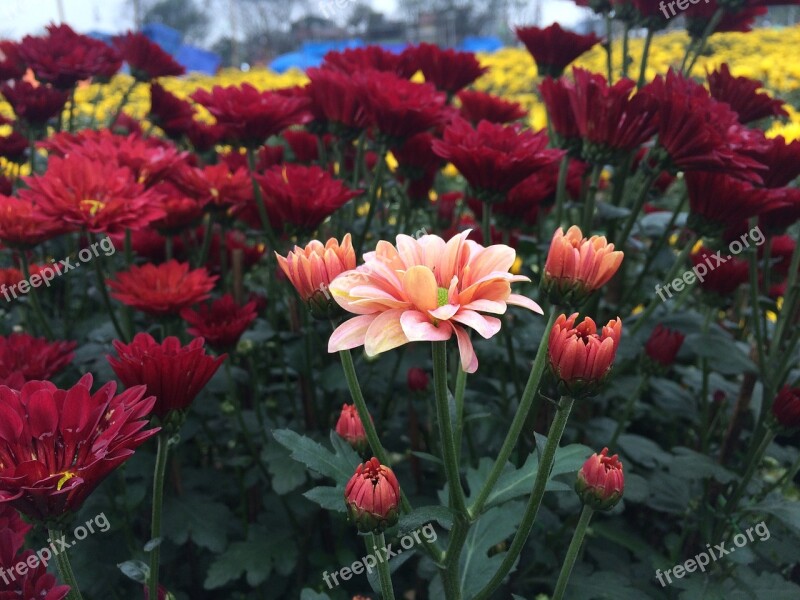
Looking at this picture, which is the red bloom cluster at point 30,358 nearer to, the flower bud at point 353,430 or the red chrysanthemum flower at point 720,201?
the flower bud at point 353,430

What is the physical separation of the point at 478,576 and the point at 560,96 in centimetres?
103

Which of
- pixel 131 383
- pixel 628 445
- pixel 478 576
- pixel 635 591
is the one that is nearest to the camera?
pixel 131 383

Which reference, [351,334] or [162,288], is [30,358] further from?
[351,334]

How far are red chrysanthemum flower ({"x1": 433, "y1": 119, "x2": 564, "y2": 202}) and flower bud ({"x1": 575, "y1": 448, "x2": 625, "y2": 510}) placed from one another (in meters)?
0.58

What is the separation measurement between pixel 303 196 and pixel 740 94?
1.10 meters

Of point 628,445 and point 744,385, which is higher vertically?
point 744,385

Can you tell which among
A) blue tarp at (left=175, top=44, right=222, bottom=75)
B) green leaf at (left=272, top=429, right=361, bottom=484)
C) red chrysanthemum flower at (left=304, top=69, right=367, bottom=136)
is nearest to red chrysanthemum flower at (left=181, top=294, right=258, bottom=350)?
green leaf at (left=272, top=429, right=361, bottom=484)

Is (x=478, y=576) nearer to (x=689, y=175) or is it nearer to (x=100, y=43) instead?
(x=689, y=175)

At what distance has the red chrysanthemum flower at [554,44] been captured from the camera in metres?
1.82

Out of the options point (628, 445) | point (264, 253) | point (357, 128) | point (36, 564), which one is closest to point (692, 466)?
point (628, 445)

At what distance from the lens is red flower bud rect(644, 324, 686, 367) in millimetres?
1511

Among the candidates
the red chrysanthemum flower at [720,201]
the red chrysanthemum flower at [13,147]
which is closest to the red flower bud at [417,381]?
the red chrysanthemum flower at [720,201]

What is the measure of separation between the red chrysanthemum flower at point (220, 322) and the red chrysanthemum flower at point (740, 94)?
125 cm

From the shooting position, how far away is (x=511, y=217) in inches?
68.6
